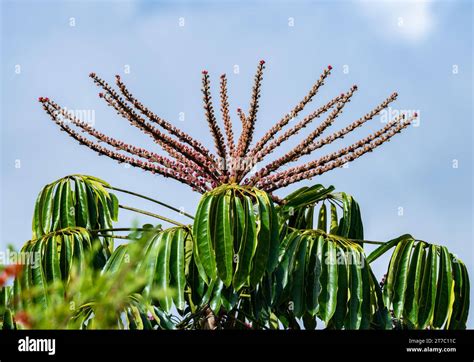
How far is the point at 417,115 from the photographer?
16.0 ft

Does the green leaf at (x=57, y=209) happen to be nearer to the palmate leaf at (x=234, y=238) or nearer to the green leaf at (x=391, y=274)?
the palmate leaf at (x=234, y=238)

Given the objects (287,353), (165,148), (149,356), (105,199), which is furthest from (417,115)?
(149,356)

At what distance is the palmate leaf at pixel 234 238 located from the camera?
13.3ft

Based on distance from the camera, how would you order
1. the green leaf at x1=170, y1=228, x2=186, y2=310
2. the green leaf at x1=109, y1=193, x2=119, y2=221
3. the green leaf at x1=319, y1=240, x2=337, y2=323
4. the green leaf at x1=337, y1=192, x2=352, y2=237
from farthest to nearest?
the green leaf at x1=337, y1=192, x2=352, y2=237 < the green leaf at x1=109, y1=193, x2=119, y2=221 < the green leaf at x1=319, y1=240, x2=337, y2=323 < the green leaf at x1=170, y1=228, x2=186, y2=310

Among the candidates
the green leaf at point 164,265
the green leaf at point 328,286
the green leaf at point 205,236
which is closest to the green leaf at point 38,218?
the green leaf at point 164,265

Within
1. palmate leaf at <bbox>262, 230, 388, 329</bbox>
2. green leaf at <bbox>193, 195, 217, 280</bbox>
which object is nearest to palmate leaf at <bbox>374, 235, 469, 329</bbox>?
palmate leaf at <bbox>262, 230, 388, 329</bbox>

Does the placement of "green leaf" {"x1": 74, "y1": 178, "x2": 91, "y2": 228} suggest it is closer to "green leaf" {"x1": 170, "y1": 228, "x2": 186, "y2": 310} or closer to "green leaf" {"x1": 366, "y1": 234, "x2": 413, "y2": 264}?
"green leaf" {"x1": 170, "y1": 228, "x2": 186, "y2": 310}

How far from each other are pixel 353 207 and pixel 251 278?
1.65 m

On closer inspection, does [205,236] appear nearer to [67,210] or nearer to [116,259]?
[116,259]

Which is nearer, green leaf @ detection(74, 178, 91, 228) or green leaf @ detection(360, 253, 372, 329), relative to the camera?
green leaf @ detection(360, 253, 372, 329)

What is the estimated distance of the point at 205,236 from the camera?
13.5ft

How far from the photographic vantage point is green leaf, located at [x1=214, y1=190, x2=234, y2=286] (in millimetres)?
4031

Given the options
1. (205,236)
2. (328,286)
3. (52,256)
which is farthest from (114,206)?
(328,286)

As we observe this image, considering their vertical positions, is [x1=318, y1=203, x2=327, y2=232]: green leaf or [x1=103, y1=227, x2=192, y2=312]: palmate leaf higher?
[x1=318, y1=203, x2=327, y2=232]: green leaf
